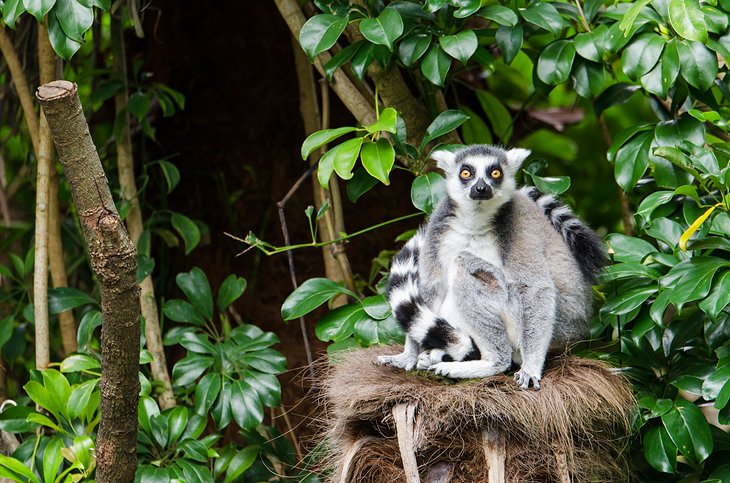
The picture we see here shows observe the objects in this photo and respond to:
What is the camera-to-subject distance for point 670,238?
3.28 metres

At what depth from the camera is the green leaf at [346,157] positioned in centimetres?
317

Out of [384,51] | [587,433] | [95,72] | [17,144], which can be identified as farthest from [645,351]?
[17,144]

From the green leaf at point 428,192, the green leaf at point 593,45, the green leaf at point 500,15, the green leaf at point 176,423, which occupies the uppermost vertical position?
the green leaf at point 500,15

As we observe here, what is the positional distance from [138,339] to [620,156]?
201cm

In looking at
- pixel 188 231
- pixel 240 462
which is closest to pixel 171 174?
pixel 188 231

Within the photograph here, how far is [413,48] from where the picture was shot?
3502mm

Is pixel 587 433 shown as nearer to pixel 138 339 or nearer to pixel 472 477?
pixel 472 477

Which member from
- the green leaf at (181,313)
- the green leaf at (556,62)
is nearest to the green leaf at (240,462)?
the green leaf at (181,313)

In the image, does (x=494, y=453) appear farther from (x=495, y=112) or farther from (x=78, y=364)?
(x=495, y=112)

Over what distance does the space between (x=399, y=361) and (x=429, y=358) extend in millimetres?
137

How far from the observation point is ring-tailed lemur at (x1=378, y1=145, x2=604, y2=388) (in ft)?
10.2

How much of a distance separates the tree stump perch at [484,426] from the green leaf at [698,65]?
1.12 m

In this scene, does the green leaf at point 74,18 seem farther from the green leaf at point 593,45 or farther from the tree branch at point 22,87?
the green leaf at point 593,45

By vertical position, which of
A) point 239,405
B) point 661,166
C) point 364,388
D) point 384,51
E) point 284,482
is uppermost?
point 384,51
